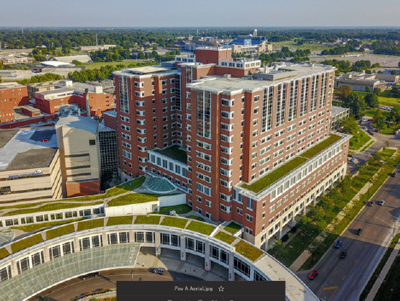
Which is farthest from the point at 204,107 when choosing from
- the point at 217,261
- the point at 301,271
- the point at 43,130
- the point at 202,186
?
the point at 43,130

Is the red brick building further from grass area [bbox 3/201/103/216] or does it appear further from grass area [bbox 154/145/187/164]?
grass area [bbox 154/145/187/164]

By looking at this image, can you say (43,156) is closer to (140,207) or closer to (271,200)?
(140,207)

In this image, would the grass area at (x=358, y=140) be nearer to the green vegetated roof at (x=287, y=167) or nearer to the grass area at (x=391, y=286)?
the green vegetated roof at (x=287, y=167)

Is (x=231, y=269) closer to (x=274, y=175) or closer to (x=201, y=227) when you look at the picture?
(x=201, y=227)

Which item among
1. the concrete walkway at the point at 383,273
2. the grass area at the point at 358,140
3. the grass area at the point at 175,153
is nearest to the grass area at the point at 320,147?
the concrete walkway at the point at 383,273

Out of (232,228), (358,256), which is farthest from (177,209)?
(358,256)

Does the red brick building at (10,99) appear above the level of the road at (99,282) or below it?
above

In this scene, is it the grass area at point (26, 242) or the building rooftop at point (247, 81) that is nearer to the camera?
the grass area at point (26, 242)
